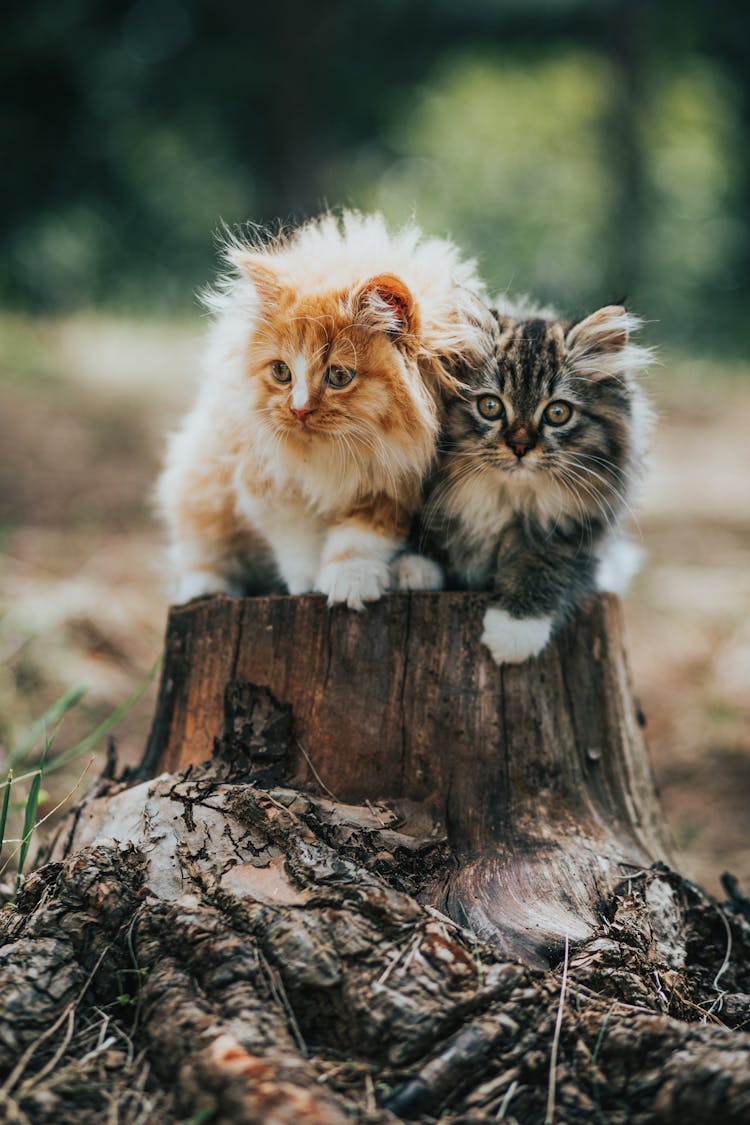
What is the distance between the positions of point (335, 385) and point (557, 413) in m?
0.59

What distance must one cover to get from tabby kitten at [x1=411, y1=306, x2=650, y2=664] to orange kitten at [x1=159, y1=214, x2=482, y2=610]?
0.10 m

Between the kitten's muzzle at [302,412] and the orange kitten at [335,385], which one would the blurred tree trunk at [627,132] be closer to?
the orange kitten at [335,385]

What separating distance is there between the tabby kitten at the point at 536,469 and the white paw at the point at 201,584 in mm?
820

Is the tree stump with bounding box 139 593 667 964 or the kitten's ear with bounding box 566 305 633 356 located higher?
the kitten's ear with bounding box 566 305 633 356

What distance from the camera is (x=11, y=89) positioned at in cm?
1023

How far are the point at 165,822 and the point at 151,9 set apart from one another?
11628 millimetres

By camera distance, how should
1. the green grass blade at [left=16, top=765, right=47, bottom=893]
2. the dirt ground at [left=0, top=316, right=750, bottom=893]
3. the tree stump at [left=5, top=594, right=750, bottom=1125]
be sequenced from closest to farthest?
the tree stump at [left=5, top=594, right=750, bottom=1125], the green grass blade at [left=16, top=765, right=47, bottom=893], the dirt ground at [left=0, top=316, right=750, bottom=893]

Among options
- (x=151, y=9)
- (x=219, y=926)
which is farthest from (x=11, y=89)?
(x=219, y=926)

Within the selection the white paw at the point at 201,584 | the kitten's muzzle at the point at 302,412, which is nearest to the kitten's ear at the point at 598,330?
the kitten's muzzle at the point at 302,412

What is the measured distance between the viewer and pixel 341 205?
4.41m

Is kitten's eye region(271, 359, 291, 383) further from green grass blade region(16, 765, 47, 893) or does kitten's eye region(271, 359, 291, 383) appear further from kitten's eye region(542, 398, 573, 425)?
green grass blade region(16, 765, 47, 893)

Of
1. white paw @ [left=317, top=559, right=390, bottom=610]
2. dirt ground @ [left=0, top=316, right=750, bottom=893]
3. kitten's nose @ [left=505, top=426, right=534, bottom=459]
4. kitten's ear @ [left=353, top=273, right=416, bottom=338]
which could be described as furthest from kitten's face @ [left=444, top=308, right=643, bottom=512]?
dirt ground @ [left=0, top=316, right=750, bottom=893]

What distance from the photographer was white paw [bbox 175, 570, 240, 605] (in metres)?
3.09

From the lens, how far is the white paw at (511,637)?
2336mm
